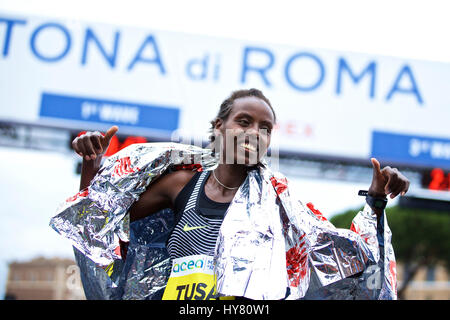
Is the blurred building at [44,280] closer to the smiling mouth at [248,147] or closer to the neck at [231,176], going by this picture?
the neck at [231,176]

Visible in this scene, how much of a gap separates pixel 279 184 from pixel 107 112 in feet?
17.1

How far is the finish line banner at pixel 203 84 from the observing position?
689cm

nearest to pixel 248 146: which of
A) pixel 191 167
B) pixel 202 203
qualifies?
pixel 202 203

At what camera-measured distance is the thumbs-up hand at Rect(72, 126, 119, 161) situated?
1769 millimetres

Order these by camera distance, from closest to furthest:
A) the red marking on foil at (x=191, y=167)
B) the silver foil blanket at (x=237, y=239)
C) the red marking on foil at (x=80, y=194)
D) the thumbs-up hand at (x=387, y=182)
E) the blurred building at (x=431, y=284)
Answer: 1. the silver foil blanket at (x=237, y=239)
2. the thumbs-up hand at (x=387, y=182)
3. the red marking on foil at (x=80, y=194)
4. the red marking on foil at (x=191, y=167)
5. the blurred building at (x=431, y=284)

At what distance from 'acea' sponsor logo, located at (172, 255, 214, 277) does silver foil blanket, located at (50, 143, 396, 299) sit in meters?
0.07

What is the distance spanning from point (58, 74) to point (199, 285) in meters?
5.84

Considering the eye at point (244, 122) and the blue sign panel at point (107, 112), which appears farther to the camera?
the blue sign panel at point (107, 112)

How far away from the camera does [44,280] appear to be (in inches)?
469

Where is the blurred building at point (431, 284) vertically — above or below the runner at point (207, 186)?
below

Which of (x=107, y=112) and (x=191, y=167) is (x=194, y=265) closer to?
(x=191, y=167)

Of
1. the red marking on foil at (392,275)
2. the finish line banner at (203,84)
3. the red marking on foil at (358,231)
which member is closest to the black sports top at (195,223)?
the red marking on foil at (358,231)
